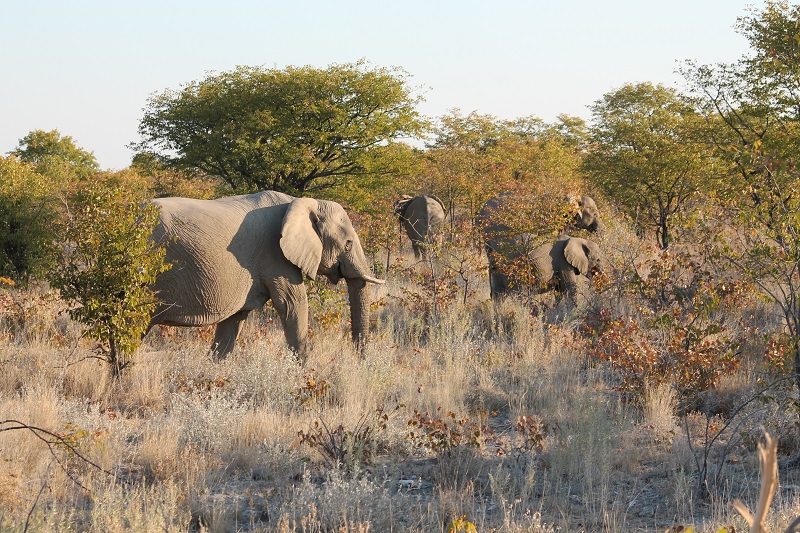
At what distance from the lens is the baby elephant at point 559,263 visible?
527 inches

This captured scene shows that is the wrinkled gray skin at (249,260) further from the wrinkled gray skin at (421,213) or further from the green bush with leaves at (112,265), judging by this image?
the wrinkled gray skin at (421,213)

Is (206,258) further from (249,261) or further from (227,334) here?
(227,334)

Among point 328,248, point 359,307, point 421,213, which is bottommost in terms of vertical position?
point 359,307

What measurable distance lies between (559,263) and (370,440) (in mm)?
7639

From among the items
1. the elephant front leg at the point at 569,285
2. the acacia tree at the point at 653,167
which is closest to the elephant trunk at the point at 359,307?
the elephant front leg at the point at 569,285

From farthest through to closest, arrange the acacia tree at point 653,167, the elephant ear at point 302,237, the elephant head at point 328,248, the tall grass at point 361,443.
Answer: the acacia tree at point 653,167, the elephant head at point 328,248, the elephant ear at point 302,237, the tall grass at point 361,443

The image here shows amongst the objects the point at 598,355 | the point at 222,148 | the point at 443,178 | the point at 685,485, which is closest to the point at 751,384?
the point at 598,355

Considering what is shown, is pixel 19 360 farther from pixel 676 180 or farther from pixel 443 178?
pixel 443 178

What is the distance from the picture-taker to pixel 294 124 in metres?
17.8

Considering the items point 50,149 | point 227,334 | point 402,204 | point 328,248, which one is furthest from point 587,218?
point 50,149

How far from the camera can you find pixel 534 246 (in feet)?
44.2

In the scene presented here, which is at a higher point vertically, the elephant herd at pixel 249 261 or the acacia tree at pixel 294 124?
the acacia tree at pixel 294 124

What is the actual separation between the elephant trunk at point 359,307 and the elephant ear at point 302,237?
63 centimetres

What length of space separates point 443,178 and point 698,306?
691 inches
